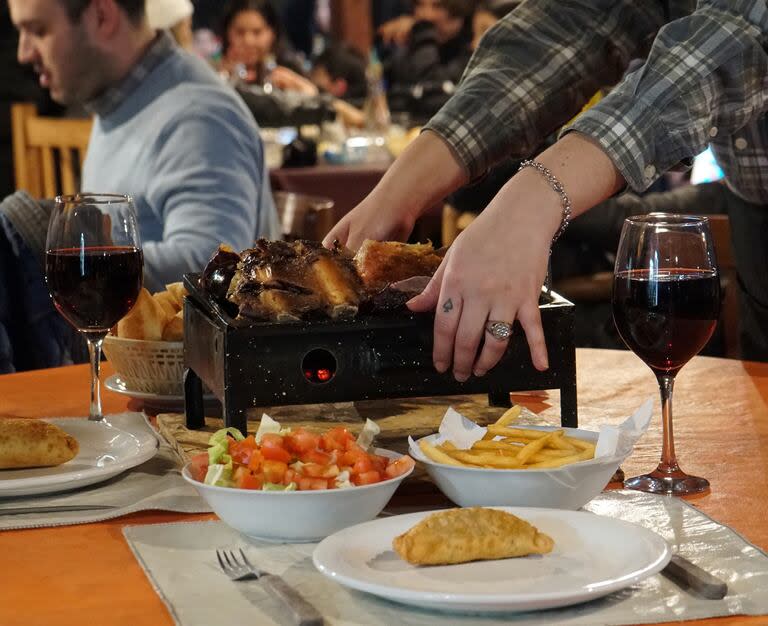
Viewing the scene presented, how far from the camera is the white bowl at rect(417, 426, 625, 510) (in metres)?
1.16

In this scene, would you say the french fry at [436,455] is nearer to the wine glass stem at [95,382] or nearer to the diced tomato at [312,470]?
the diced tomato at [312,470]

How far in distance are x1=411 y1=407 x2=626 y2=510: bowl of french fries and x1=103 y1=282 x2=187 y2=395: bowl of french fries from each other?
21.8 inches

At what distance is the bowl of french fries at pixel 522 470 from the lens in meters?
1.17

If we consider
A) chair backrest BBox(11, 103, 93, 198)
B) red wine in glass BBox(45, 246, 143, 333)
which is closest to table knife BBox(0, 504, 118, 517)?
red wine in glass BBox(45, 246, 143, 333)

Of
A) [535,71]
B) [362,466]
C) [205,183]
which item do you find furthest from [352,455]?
[205,183]

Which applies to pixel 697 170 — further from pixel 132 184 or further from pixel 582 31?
pixel 582 31

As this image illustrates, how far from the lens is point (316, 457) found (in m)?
1.17

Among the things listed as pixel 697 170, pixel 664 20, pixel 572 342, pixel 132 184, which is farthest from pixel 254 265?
pixel 697 170

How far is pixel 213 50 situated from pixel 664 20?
739 cm

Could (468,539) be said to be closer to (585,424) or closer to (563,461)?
(563,461)

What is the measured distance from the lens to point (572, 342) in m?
1.48

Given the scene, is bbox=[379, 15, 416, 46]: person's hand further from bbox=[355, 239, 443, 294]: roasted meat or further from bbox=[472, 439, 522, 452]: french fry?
bbox=[472, 439, 522, 452]: french fry

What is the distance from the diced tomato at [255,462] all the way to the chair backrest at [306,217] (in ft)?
6.09

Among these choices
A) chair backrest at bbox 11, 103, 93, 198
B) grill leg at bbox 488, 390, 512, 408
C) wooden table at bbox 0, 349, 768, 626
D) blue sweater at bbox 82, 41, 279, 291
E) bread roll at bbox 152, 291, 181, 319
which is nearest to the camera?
wooden table at bbox 0, 349, 768, 626
